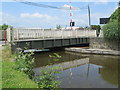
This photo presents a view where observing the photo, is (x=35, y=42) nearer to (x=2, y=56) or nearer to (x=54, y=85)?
(x=2, y=56)

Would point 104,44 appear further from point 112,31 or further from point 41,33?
point 41,33

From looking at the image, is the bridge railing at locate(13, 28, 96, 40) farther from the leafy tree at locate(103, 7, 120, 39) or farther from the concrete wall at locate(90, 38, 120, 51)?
the leafy tree at locate(103, 7, 120, 39)

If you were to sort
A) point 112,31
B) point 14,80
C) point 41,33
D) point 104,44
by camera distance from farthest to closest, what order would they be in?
point 104,44 < point 112,31 < point 41,33 < point 14,80

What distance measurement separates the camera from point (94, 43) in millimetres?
19938

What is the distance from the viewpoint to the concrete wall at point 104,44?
1708cm

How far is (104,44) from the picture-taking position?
18469mm

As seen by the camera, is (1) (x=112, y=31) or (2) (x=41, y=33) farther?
(1) (x=112, y=31)

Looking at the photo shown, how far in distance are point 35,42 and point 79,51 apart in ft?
19.7

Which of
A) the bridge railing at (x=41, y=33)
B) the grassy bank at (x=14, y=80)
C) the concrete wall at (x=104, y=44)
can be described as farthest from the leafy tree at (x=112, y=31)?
the grassy bank at (x=14, y=80)

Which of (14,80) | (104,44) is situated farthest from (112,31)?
(14,80)

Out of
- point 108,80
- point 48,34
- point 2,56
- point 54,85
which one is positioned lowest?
point 108,80

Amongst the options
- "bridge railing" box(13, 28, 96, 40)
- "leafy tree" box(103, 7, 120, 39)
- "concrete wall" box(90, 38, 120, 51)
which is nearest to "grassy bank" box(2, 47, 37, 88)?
"bridge railing" box(13, 28, 96, 40)

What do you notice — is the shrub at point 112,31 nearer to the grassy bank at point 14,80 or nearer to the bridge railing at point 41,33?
the bridge railing at point 41,33

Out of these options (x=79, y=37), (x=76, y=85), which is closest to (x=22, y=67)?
(x=76, y=85)
